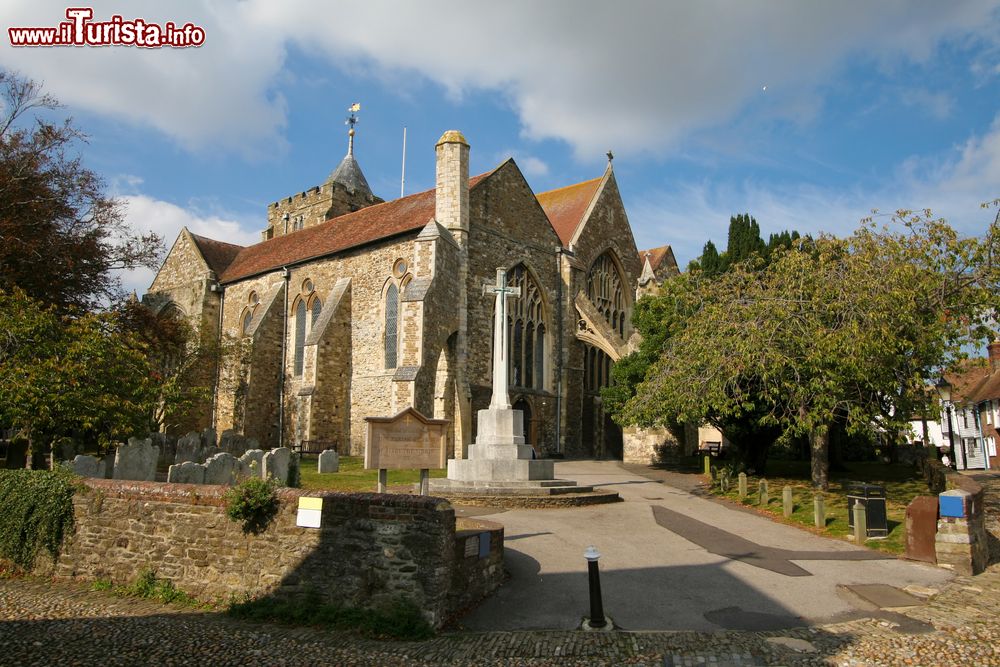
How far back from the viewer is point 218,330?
34719 millimetres

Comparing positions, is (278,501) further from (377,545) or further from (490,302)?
(490,302)

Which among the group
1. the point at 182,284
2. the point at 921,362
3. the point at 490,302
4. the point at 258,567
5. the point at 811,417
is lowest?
the point at 258,567

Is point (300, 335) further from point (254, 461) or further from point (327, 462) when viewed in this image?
point (254, 461)

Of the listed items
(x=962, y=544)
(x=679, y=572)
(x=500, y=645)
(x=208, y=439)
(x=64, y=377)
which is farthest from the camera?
(x=208, y=439)

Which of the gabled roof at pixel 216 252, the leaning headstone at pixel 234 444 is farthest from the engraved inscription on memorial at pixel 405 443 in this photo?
the gabled roof at pixel 216 252

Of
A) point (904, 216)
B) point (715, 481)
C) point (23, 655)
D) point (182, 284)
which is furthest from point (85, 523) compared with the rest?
point (182, 284)

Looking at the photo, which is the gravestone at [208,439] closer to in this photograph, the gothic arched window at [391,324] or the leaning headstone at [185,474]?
the gothic arched window at [391,324]

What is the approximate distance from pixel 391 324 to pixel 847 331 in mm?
16704

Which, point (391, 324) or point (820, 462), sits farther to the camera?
point (391, 324)

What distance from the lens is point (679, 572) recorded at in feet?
31.7

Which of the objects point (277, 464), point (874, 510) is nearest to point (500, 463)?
point (277, 464)

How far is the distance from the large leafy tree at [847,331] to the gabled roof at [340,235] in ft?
41.8

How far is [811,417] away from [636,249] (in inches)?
784

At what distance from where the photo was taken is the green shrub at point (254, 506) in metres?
8.39
